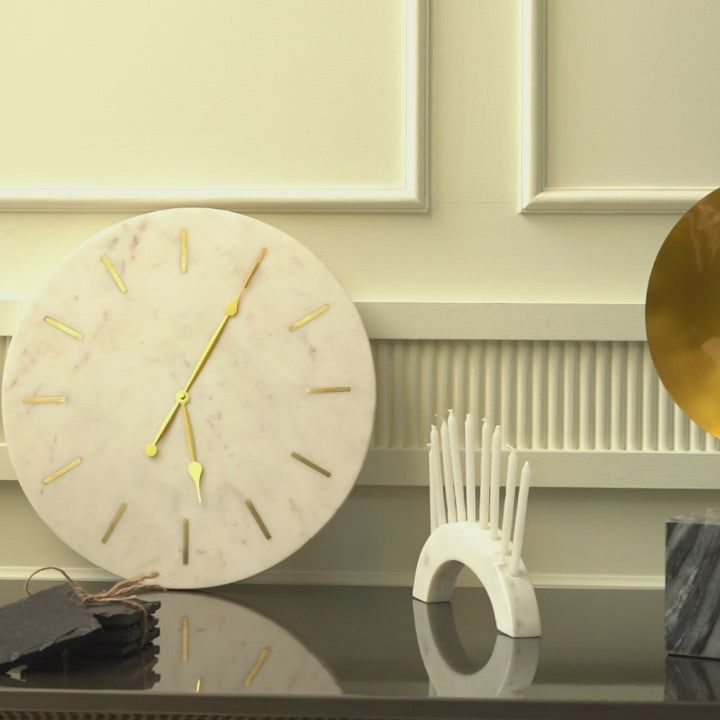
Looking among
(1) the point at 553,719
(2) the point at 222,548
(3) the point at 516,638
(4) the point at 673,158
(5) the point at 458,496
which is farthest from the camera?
(4) the point at 673,158

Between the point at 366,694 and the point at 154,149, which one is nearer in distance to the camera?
the point at 366,694

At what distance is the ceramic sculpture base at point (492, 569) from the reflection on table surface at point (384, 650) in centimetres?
2

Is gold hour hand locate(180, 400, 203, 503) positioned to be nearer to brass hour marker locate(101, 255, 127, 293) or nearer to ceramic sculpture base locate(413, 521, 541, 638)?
brass hour marker locate(101, 255, 127, 293)

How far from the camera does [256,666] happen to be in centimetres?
92

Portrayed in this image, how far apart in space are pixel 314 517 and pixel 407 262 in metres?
0.36

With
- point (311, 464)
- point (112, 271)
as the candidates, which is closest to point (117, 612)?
point (311, 464)

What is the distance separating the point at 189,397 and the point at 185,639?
1.14 feet

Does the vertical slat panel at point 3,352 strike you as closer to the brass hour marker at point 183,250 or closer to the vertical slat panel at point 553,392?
the brass hour marker at point 183,250

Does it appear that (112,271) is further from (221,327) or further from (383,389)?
(383,389)

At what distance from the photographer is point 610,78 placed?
53.5 inches

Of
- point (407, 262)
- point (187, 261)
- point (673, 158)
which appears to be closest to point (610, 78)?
point (673, 158)

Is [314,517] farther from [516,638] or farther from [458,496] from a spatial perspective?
[516,638]

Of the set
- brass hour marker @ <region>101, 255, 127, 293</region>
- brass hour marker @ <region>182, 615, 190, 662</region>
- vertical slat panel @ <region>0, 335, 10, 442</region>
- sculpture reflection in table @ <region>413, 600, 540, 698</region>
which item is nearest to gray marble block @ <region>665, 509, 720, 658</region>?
sculpture reflection in table @ <region>413, 600, 540, 698</region>

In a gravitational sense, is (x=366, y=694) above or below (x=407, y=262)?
below
